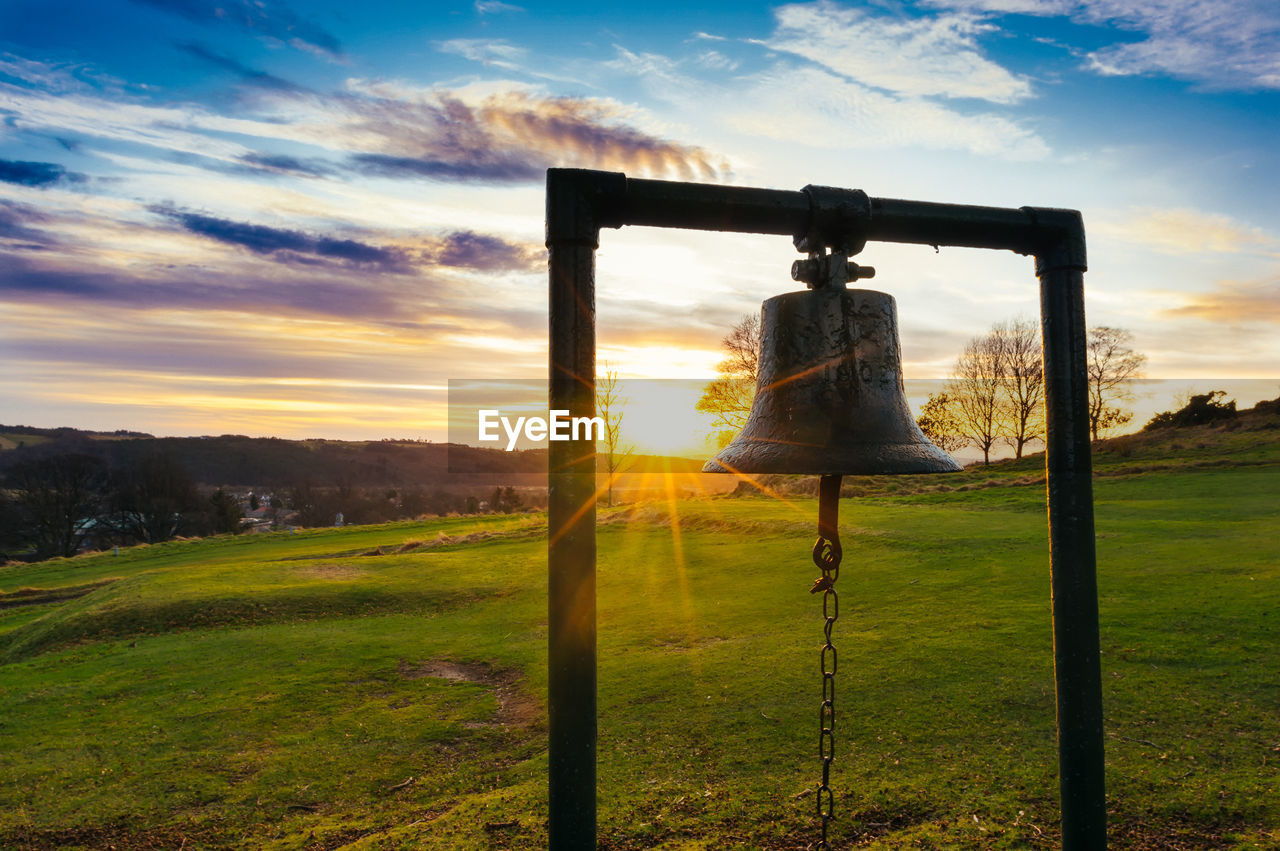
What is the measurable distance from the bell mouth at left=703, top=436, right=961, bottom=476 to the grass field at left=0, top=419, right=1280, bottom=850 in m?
3.84

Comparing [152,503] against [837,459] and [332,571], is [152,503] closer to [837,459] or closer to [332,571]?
[332,571]

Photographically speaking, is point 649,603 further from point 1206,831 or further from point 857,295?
point 857,295

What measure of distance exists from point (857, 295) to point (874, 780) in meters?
5.08

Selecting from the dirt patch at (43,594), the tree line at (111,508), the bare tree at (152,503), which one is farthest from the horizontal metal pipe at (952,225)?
the bare tree at (152,503)

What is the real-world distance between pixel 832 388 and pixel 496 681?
9.00m

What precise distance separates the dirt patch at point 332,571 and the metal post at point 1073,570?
729 inches

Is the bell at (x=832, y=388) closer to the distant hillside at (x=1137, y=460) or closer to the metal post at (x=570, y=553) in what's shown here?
the metal post at (x=570, y=553)

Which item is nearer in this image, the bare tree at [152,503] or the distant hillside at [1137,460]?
the distant hillside at [1137,460]

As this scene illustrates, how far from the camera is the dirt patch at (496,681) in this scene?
891 cm

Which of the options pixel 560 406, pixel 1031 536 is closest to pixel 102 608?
pixel 560 406

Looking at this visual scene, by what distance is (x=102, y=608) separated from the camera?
15812 mm

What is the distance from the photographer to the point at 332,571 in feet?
65.6

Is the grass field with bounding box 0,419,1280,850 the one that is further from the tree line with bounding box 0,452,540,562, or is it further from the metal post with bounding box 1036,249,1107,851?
the tree line with bounding box 0,452,540,562

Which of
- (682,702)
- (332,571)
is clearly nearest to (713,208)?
(682,702)
